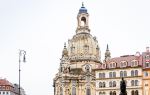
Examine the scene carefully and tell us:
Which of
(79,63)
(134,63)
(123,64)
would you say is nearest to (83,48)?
(79,63)

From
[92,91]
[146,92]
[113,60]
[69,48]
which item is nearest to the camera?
[146,92]

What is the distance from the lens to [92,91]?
124m

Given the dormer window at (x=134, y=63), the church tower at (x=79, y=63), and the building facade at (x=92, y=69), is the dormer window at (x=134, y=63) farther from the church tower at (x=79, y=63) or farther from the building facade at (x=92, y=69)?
the church tower at (x=79, y=63)

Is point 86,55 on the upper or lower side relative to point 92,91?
upper

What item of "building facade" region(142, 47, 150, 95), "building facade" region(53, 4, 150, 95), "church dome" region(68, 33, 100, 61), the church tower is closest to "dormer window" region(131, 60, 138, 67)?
"building facade" region(53, 4, 150, 95)

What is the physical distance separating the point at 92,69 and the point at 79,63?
5.77m

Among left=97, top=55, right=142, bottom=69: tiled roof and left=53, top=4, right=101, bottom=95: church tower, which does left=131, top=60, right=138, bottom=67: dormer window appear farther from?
left=53, top=4, right=101, bottom=95: church tower

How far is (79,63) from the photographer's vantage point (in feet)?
427

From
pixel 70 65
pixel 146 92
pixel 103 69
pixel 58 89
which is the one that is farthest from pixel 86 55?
pixel 146 92

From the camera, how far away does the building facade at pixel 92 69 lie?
104312 mm

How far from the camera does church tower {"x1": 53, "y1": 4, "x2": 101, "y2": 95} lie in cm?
12438

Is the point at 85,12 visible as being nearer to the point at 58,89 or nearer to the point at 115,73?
the point at 58,89

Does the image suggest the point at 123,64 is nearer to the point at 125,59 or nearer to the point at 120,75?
the point at 125,59

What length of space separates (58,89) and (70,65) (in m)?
9.35
